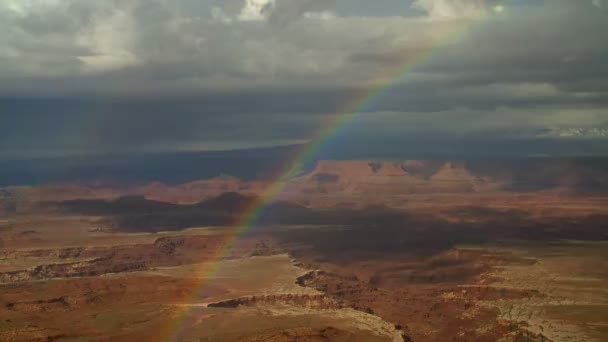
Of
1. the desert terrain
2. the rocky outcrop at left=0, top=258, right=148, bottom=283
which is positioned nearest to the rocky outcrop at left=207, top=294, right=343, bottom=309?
the desert terrain

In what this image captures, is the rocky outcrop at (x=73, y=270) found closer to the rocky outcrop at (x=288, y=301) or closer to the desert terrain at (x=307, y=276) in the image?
the desert terrain at (x=307, y=276)

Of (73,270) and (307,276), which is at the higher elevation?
(73,270)

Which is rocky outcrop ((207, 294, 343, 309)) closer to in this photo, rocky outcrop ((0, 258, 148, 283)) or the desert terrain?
the desert terrain

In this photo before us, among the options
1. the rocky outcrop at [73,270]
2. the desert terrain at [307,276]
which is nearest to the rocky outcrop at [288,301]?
the desert terrain at [307,276]

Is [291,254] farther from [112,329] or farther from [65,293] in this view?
[112,329]

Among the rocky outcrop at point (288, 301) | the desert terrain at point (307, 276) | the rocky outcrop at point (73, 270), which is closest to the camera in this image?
the desert terrain at point (307, 276)

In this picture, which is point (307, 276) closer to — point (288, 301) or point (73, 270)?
point (288, 301)

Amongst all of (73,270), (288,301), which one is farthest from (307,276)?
(73,270)

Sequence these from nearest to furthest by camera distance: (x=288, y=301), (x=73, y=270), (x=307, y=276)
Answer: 1. (x=288, y=301)
2. (x=307, y=276)
3. (x=73, y=270)
